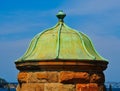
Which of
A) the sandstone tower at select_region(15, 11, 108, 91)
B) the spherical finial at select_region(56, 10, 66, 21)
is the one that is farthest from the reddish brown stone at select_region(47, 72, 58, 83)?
the spherical finial at select_region(56, 10, 66, 21)

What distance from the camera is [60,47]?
22.4 ft

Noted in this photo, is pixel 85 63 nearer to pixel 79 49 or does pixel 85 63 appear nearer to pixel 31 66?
pixel 79 49

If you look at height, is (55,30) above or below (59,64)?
above

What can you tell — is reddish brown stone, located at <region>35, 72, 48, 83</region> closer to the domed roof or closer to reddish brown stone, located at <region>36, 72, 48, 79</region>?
reddish brown stone, located at <region>36, 72, 48, 79</region>

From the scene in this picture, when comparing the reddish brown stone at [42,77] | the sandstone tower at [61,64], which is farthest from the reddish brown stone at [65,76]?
the reddish brown stone at [42,77]

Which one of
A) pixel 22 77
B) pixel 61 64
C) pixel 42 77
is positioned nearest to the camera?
pixel 61 64

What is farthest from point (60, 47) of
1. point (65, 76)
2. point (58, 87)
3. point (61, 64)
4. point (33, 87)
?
point (33, 87)

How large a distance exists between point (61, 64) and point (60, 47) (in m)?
0.30

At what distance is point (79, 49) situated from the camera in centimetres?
689

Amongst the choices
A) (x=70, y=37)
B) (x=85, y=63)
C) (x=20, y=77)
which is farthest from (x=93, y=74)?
(x=20, y=77)

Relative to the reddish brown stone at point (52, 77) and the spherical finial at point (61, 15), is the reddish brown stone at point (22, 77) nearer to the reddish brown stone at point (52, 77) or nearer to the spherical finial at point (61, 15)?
the reddish brown stone at point (52, 77)

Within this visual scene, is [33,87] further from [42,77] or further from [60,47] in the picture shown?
[60,47]

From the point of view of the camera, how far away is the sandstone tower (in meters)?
6.70

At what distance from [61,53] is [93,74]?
1.98 feet
